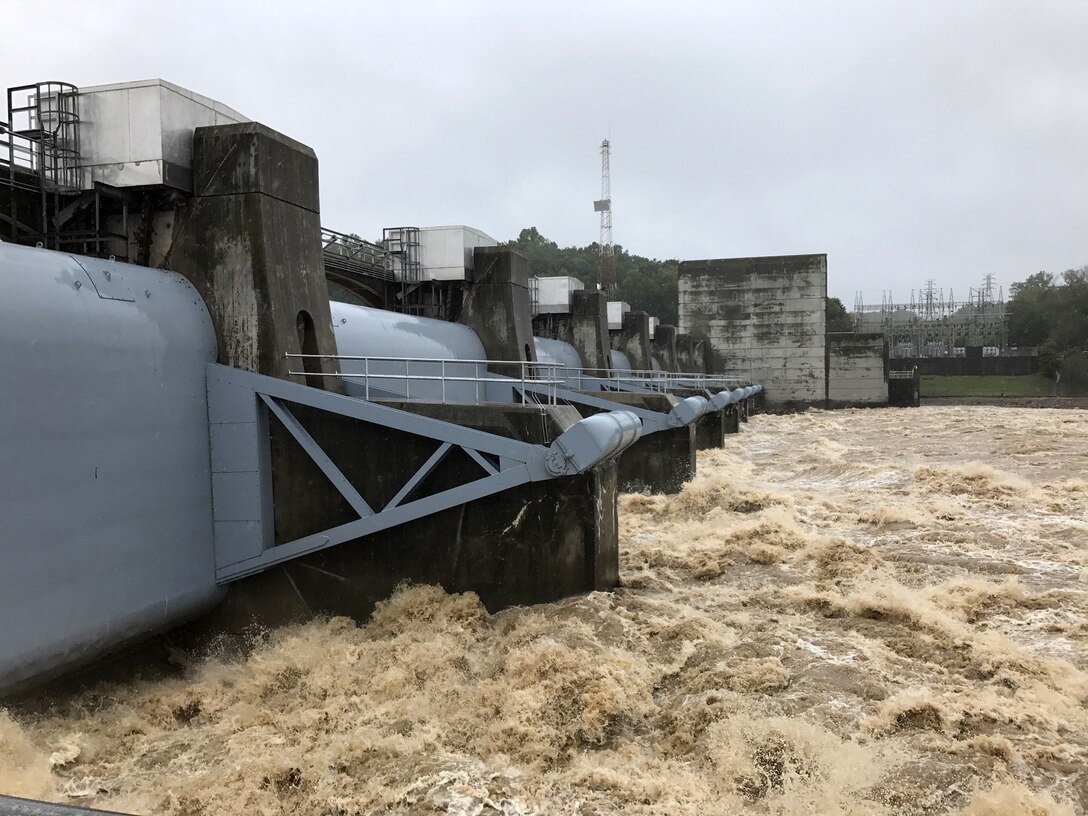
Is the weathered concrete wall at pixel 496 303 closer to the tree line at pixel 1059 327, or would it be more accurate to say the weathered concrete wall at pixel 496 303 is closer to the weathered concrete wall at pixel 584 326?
the weathered concrete wall at pixel 584 326

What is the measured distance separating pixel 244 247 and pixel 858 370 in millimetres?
47167

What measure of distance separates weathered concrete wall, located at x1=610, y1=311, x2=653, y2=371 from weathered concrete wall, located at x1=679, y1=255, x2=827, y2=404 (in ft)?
49.1

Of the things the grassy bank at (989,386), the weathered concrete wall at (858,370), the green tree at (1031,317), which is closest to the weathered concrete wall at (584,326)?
the weathered concrete wall at (858,370)

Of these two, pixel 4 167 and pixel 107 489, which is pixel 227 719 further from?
pixel 4 167

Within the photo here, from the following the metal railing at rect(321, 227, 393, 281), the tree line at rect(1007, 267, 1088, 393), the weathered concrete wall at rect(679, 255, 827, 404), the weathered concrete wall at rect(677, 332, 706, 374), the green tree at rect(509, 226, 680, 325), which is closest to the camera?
the metal railing at rect(321, 227, 393, 281)

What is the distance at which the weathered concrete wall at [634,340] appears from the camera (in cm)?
3716

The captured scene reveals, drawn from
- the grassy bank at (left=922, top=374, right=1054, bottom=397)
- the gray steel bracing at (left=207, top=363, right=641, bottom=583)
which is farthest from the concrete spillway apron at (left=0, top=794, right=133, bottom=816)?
the grassy bank at (left=922, top=374, right=1054, bottom=397)

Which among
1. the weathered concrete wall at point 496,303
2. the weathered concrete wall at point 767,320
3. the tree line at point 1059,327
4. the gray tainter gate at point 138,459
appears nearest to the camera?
the gray tainter gate at point 138,459

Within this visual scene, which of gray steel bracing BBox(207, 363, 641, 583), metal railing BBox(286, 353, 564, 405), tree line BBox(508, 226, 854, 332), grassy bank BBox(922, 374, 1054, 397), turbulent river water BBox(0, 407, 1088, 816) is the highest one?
tree line BBox(508, 226, 854, 332)

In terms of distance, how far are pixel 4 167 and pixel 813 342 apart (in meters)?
47.3

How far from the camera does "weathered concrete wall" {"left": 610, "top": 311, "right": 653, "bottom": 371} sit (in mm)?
37156

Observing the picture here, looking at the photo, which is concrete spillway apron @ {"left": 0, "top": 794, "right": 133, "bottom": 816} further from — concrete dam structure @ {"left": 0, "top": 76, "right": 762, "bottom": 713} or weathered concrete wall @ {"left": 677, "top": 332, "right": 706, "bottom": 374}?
weathered concrete wall @ {"left": 677, "top": 332, "right": 706, "bottom": 374}

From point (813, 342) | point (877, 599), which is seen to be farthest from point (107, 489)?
point (813, 342)

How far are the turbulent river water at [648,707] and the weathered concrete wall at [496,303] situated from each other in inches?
400
